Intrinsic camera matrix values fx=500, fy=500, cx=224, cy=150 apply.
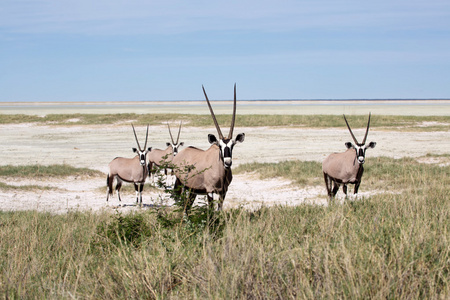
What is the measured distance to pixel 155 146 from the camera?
2750 centimetres

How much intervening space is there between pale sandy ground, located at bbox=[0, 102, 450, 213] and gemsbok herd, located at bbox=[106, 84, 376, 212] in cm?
46

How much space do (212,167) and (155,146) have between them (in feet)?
65.4

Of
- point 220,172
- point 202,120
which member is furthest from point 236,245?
point 202,120

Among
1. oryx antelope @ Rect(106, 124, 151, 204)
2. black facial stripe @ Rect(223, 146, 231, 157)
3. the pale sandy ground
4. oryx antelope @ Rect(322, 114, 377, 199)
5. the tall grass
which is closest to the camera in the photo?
the tall grass

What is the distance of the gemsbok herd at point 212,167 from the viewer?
6.88 meters

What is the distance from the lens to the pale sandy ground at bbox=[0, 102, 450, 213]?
12.3 m

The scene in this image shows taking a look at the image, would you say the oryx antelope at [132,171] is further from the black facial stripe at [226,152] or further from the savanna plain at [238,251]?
the black facial stripe at [226,152]

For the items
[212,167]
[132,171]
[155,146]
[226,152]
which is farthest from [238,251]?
[155,146]

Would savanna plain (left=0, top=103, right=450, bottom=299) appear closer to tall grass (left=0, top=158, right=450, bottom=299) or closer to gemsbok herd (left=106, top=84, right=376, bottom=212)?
tall grass (left=0, top=158, right=450, bottom=299)

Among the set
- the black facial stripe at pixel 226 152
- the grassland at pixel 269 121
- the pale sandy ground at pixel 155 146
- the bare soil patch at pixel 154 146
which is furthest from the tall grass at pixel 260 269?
→ the grassland at pixel 269 121

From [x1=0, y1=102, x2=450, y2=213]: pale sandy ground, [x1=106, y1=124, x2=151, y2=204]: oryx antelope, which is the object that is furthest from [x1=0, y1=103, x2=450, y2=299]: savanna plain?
[x1=106, y1=124, x2=151, y2=204]: oryx antelope

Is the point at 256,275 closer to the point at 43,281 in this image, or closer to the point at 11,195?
the point at 43,281

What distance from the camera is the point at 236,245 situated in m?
4.88

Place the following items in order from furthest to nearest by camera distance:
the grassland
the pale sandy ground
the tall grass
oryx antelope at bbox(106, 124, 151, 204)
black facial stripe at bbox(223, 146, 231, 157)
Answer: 1. the grassland
2. oryx antelope at bbox(106, 124, 151, 204)
3. the pale sandy ground
4. black facial stripe at bbox(223, 146, 231, 157)
5. the tall grass
